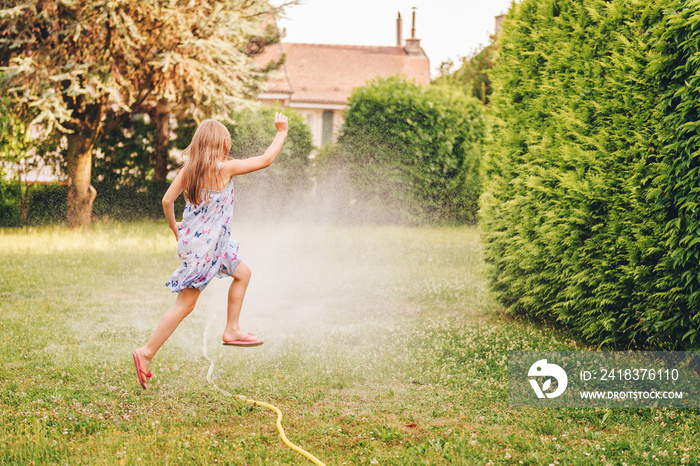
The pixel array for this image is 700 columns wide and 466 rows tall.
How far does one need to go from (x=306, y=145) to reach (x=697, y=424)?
15904mm

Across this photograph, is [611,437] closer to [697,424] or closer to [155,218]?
[697,424]

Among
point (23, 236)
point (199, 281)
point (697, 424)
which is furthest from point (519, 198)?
point (23, 236)

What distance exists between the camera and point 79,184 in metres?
16.0

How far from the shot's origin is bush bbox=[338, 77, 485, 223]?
18.5 metres

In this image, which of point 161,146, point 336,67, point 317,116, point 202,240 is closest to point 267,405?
point 202,240

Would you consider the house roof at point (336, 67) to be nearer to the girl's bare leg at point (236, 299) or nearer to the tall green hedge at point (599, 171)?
the tall green hedge at point (599, 171)

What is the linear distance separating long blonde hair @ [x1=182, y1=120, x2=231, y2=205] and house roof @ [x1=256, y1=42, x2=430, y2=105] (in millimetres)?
28410

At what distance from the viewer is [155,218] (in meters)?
18.7

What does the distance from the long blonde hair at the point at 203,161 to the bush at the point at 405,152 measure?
45.1 ft

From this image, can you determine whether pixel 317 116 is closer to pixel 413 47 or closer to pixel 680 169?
pixel 413 47

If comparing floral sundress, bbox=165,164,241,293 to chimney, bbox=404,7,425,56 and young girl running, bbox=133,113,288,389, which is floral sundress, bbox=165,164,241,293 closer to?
young girl running, bbox=133,113,288,389

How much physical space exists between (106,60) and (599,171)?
1196 cm

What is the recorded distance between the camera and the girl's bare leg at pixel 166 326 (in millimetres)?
4688

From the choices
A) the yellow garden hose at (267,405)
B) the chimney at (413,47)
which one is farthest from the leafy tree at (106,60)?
the chimney at (413,47)
